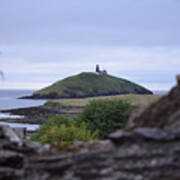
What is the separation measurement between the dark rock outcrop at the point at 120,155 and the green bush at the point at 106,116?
15590 mm

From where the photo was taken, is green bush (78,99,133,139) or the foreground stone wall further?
green bush (78,99,133,139)

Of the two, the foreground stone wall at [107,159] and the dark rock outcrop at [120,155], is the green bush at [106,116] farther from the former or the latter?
the foreground stone wall at [107,159]

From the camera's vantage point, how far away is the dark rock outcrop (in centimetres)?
898

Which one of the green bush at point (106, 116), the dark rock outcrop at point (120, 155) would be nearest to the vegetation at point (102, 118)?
the green bush at point (106, 116)

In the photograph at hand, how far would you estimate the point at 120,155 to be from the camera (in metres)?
9.41

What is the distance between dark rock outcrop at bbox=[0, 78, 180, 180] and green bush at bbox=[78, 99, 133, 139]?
15.6 m

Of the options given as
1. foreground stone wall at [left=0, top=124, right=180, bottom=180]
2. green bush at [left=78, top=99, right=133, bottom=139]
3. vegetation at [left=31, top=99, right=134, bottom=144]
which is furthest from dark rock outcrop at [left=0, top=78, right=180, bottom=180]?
green bush at [left=78, top=99, right=133, bottom=139]

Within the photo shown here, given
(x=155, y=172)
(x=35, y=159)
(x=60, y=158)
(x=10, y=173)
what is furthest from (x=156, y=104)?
(x=10, y=173)

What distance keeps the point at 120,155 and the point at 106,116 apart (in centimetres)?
1777

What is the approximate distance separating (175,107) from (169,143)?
134 cm

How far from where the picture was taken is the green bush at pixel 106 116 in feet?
87.9

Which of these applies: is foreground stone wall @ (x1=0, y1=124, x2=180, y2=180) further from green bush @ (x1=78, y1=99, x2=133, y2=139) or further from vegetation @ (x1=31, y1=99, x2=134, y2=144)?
green bush @ (x1=78, y1=99, x2=133, y2=139)

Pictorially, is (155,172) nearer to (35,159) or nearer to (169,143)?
(169,143)

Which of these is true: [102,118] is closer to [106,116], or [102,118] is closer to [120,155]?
[106,116]
